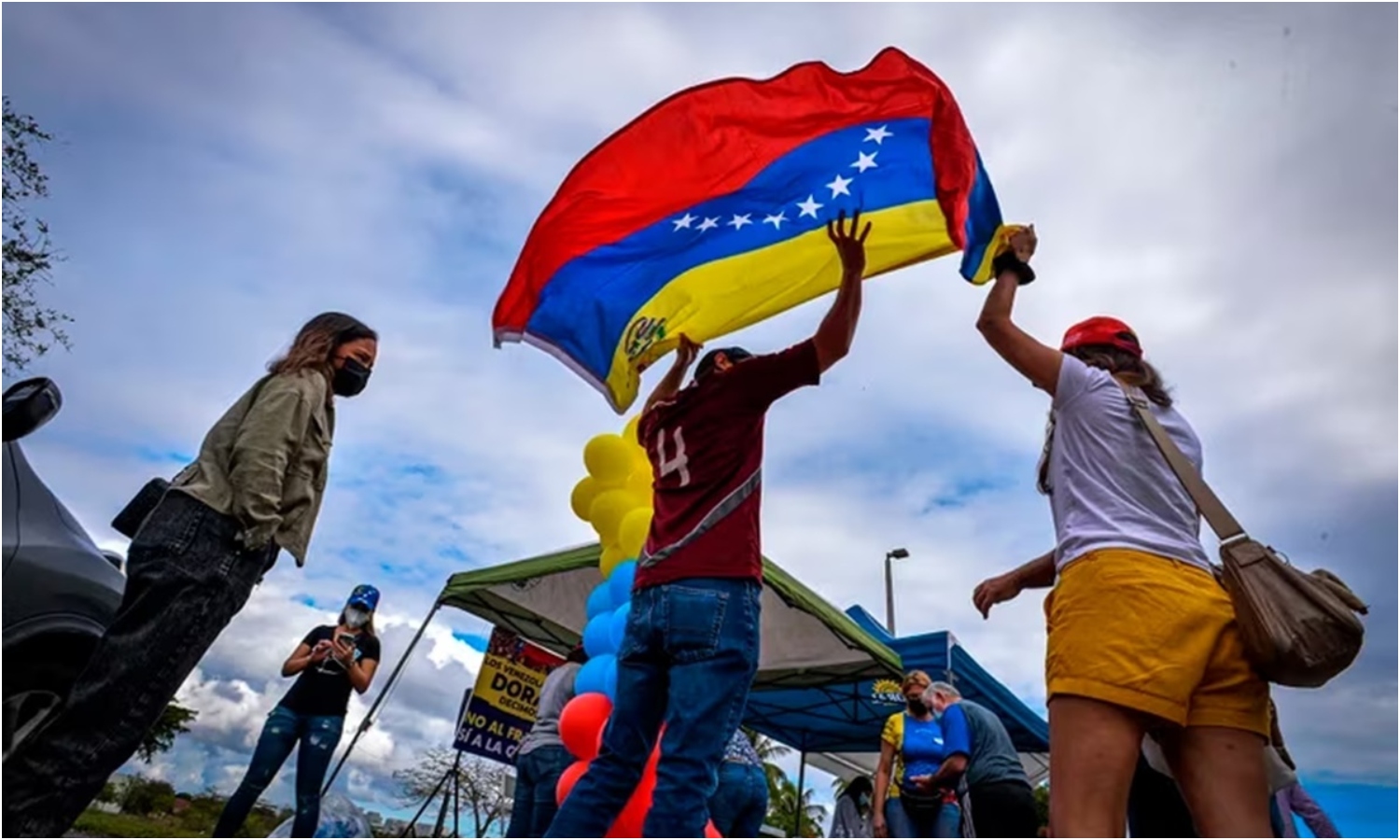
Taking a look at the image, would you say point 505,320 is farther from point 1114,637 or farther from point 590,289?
point 1114,637

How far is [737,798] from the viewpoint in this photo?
5.57m

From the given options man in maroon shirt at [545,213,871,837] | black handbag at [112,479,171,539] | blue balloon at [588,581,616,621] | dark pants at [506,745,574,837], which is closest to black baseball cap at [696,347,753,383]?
man in maroon shirt at [545,213,871,837]

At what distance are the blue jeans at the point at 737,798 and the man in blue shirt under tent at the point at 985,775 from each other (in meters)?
1.05

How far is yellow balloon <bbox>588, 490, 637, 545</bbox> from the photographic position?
15.9 feet

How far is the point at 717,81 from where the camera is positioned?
13.2 feet

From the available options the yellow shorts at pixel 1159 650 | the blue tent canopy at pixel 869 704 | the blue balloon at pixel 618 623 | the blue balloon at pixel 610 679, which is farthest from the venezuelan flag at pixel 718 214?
the blue tent canopy at pixel 869 704

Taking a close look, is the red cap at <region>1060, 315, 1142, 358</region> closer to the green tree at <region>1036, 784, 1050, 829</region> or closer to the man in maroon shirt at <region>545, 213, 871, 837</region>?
the man in maroon shirt at <region>545, 213, 871, 837</region>

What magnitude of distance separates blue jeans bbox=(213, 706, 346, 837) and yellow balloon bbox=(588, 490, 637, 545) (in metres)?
Result: 1.97

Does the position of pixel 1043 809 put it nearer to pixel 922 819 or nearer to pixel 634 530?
pixel 922 819

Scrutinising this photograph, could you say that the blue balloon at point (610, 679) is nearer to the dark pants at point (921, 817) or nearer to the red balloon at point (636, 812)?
the red balloon at point (636, 812)

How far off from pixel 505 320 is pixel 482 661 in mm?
5607

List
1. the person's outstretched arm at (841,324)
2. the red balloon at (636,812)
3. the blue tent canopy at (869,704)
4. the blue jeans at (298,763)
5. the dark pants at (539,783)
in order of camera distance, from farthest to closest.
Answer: the blue tent canopy at (869,704)
the dark pants at (539,783)
the blue jeans at (298,763)
the red balloon at (636,812)
the person's outstretched arm at (841,324)

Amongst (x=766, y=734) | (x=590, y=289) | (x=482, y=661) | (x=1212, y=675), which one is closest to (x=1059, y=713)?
(x=1212, y=675)

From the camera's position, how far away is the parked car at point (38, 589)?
273 centimetres
